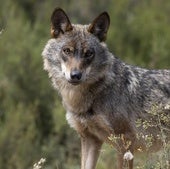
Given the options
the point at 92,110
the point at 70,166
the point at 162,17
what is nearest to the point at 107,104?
the point at 92,110

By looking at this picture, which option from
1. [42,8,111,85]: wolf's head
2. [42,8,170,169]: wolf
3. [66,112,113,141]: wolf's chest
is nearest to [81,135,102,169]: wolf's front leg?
Result: [42,8,170,169]: wolf

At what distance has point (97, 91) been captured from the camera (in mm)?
8867

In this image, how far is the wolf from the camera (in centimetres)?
869

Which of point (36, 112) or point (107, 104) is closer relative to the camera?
point (107, 104)

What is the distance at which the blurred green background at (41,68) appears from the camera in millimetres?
14227

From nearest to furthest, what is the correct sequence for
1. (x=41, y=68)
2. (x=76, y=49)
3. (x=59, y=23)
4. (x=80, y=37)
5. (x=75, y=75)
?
1. (x=75, y=75)
2. (x=76, y=49)
3. (x=80, y=37)
4. (x=59, y=23)
5. (x=41, y=68)

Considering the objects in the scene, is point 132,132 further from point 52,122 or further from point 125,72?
point 52,122

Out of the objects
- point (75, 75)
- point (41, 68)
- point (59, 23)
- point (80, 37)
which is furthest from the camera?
point (41, 68)

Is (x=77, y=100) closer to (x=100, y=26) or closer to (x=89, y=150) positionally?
(x=89, y=150)

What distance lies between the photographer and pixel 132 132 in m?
8.74

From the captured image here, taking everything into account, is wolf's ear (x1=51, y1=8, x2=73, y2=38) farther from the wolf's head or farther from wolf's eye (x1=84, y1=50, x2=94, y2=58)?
wolf's eye (x1=84, y1=50, x2=94, y2=58)

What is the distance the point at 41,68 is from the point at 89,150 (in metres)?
8.31

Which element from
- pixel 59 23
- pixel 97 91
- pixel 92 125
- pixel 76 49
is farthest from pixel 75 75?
pixel 59 23

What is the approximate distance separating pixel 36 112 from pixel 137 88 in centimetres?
707
